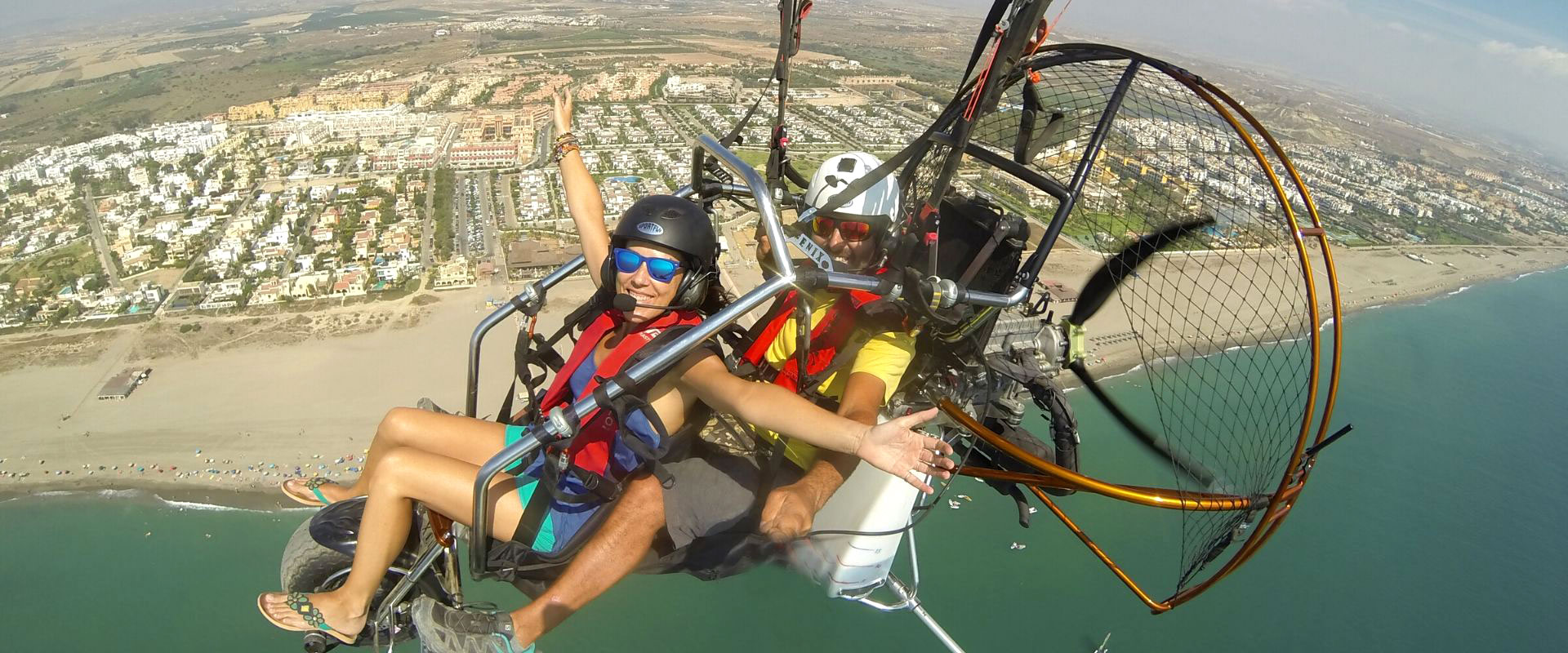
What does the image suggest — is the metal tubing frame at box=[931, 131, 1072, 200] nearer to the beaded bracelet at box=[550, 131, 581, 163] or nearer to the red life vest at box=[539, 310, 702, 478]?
the red life vest at box=[539, 310, 702, 478]

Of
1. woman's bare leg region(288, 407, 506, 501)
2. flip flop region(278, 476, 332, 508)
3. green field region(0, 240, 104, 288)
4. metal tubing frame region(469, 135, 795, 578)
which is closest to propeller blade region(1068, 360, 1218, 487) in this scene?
metal tubing frame region(469, 135, 795, 578)

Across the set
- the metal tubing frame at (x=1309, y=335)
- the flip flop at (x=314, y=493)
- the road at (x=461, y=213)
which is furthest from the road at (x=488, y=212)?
the metal tubing frame at (x=1309, y=335)

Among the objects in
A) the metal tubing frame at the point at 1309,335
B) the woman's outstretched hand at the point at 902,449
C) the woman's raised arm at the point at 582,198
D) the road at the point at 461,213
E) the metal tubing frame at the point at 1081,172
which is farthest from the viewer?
Answer: the road at the point at 461,213

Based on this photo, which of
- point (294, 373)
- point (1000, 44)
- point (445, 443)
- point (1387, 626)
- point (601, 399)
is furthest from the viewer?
point (294, 373)

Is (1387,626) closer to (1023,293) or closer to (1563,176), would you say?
(1023,293)

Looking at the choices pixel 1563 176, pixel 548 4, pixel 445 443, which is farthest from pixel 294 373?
pixel 548 4

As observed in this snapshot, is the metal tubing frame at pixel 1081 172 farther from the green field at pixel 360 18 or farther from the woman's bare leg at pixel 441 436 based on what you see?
the green field at pixel 360 18
